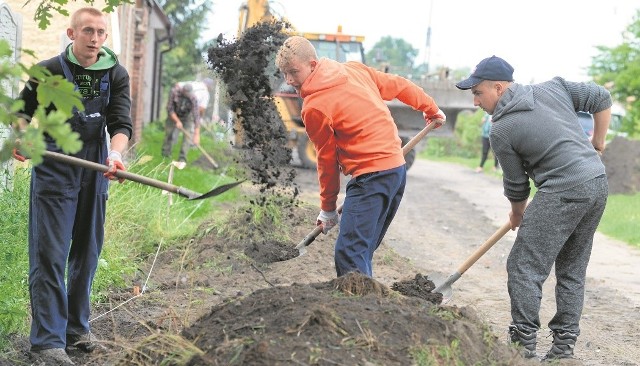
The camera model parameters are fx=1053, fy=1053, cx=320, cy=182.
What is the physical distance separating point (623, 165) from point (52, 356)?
17017 mm

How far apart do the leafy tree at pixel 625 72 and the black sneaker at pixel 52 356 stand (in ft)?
63.5

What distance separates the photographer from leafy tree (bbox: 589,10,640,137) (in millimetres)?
23188

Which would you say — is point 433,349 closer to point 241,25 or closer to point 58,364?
point 58,364

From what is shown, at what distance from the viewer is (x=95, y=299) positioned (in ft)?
23.3

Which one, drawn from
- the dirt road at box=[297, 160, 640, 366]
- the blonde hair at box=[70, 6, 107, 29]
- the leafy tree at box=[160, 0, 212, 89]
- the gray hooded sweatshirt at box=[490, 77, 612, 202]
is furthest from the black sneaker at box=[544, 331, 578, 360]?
the leafy tree at box=[160, 0, 212, 89]

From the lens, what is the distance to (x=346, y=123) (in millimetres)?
5938

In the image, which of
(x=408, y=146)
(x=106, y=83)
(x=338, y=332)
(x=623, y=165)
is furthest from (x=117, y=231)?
(x=623, y=165)

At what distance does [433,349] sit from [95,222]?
218 cm

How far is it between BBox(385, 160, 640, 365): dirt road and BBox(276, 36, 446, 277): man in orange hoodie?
146cm

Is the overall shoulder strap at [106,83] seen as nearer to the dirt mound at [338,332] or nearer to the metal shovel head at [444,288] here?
the dirt mound at [338,332]

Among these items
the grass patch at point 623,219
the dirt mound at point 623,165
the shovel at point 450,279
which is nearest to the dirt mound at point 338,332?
the shovel at point 450,279

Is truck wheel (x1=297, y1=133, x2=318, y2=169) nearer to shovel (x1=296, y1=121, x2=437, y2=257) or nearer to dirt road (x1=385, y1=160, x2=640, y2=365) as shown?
dirt road (x1=385, y1=160, x2=640, y2=365)

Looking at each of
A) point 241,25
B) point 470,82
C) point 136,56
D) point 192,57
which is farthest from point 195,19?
point 470,82

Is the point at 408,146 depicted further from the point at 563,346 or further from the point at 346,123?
the point at 563,346
